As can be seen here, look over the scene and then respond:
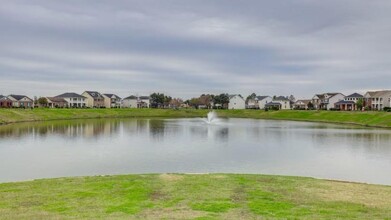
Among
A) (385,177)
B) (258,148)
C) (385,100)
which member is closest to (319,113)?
(385,100)

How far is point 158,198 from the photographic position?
16219 millimetres

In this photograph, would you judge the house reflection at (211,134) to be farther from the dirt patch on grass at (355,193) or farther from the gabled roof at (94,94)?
the gabled roof at (94,94)

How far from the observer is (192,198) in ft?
53.3

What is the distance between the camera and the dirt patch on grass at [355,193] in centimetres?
1611

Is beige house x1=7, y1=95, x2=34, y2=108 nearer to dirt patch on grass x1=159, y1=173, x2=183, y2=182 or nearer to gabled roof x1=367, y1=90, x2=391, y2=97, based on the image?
gabled roof x1=367, y1=90, x2=391, y2=97

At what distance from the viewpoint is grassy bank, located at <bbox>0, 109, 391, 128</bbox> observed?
289 ft

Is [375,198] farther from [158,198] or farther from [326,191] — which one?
[158,198]

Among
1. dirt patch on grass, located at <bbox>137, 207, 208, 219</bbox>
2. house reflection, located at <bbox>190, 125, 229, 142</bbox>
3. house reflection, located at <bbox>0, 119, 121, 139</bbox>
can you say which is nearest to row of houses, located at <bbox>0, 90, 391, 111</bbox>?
house reflection, located at <bbox>0, 119, 121, 139</bbox>

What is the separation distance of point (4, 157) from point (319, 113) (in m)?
98.0

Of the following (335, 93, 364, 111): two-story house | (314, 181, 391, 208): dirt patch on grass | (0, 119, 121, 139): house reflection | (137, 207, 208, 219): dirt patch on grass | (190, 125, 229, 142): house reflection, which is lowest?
(190, 125, 229, 142): house reflection

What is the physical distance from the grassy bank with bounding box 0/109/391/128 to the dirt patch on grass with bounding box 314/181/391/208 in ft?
216

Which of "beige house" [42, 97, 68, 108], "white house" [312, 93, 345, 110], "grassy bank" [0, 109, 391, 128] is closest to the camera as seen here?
"grassy bank" [0, 109, 391, 128]

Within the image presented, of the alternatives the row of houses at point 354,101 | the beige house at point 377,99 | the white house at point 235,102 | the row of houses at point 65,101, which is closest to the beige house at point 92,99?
the row of houses at point 65,101

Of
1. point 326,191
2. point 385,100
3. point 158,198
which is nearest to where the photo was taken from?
point 158,198
